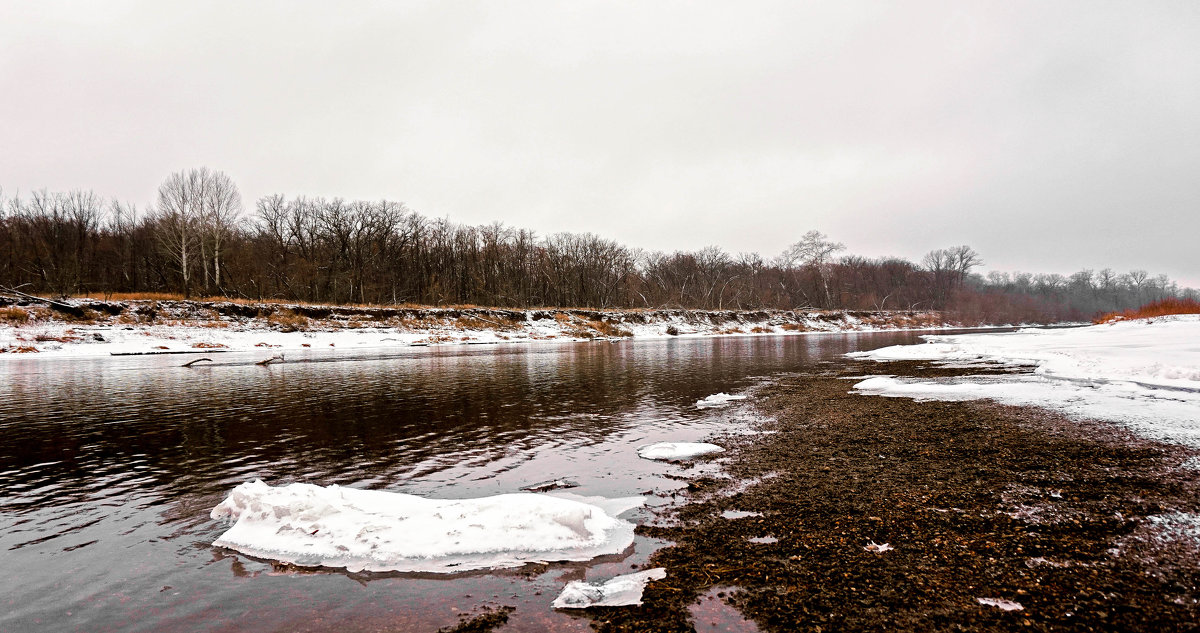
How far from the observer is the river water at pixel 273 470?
14.9 ft

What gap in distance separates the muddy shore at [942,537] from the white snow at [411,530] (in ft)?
2.86

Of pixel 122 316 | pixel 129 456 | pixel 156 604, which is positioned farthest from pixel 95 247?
pixel 156 604

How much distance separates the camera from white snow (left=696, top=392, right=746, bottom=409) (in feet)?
50.9

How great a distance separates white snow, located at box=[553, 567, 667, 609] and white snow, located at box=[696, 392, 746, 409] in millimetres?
10600

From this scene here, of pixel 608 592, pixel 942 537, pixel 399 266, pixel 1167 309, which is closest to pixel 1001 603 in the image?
pixel 942 537

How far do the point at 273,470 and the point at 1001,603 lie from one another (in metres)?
10.1

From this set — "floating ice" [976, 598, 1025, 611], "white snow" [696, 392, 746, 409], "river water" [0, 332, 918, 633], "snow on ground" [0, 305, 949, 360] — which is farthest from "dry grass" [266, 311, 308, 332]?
"floating ice" [976, 598, 1025, 611]

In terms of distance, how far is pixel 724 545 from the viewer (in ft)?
17.7

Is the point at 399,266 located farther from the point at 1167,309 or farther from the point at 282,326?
the point at 1167,309

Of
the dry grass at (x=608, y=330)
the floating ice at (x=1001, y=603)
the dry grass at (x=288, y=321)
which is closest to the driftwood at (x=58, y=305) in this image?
the dry grass at (x=288, y=321)

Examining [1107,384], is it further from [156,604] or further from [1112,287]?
[1112,287]

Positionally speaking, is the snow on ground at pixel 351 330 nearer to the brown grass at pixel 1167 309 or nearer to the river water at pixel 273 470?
the river water at pixel 273 470

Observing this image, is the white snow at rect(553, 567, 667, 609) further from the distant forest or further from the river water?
the distant forest

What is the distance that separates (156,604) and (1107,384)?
21.7m
